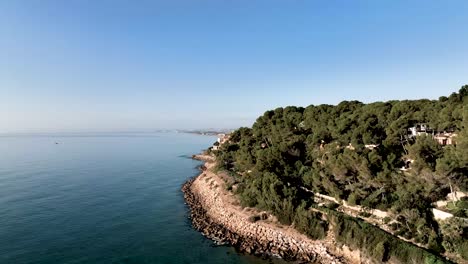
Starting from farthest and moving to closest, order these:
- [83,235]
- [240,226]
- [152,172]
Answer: [152,172] < [240,226] < [83,235]

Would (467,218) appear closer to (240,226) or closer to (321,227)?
(321,227)

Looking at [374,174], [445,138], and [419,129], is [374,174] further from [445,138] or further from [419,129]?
[419,129]

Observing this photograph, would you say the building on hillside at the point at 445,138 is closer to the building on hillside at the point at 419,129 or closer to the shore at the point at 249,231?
the building on hillside at the point at 419,129

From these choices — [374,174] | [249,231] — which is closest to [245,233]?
[249,231]

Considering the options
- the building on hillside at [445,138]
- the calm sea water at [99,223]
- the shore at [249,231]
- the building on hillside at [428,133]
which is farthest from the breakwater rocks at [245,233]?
the building on hillside at [428,133]

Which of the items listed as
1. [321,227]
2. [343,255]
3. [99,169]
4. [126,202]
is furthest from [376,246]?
[99,169]
